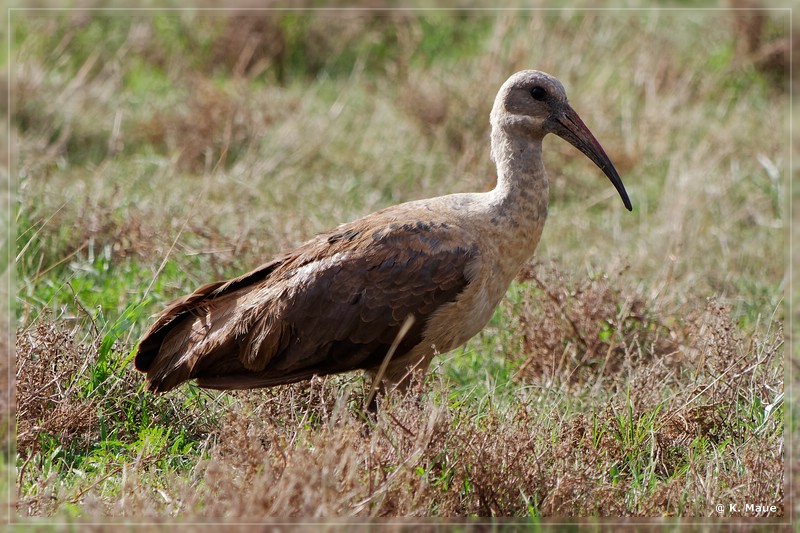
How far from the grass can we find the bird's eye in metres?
1.01

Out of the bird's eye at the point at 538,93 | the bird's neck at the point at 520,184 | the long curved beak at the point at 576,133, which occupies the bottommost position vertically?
the bird's neck at the point at 520,184

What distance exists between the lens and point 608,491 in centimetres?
393

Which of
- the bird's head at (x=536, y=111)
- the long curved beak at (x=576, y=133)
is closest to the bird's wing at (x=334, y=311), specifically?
the bird's head at (x=536, y=111)

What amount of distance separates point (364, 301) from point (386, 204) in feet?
10.4

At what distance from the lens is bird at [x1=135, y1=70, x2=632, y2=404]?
14.3 feet

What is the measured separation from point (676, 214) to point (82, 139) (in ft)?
14.6

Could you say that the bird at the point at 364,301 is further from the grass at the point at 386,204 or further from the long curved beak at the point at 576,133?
the long curved beak at the point at 576,133

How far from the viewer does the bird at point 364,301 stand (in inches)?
171

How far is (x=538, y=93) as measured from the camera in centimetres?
483

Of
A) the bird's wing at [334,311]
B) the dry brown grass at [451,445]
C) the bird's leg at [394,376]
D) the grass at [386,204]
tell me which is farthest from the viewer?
the bird's leg at [394,376]

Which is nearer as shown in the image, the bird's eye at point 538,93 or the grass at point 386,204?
the grass at point 386,204

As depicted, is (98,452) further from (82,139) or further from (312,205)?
(82,139)

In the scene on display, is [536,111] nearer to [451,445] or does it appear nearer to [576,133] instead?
[576,133]

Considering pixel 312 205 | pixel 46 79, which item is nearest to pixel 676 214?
pixel 312 205
